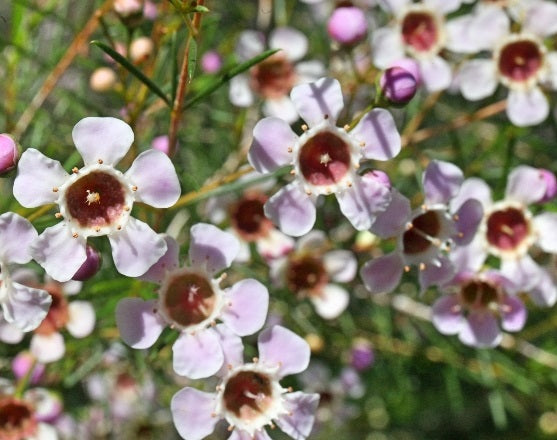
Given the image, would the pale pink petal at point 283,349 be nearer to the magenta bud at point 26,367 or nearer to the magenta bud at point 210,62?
the magenta bud at point 26,367

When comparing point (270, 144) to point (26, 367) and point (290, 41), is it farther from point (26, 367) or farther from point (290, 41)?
point (26, 367)

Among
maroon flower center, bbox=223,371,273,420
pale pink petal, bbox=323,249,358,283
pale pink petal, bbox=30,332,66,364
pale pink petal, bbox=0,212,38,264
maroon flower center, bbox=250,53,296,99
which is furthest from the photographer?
maroon flower center, bbox=250,53,296,99

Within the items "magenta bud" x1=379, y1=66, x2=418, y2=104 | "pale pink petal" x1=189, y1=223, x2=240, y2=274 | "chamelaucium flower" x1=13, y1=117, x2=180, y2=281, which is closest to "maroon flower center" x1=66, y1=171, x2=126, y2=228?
"chamelaucium flower" x1=13, y1=117, x2=180, y2=281

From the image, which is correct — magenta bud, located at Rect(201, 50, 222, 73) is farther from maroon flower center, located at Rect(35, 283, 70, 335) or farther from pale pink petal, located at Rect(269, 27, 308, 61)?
maroon flower center, located at Rect(35, 283, 70, 335)

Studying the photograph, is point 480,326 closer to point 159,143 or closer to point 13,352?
point 159,143

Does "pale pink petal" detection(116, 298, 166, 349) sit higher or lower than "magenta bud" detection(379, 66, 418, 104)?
lower

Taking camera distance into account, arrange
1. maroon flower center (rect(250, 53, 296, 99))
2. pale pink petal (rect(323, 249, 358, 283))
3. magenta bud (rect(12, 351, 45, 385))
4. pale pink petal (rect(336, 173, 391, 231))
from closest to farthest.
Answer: pale pink petal (rect(336, 173, 391, 231))
magenta bud (rect(12, 351, 45, 385))
pale pink petal (rect(323, 249, 358, 283))
maroon flower center (rect(250, 53, 296, 99))

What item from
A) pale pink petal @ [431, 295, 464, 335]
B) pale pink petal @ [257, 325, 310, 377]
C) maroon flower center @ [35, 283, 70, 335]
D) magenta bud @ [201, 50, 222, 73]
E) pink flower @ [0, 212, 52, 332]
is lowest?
pale pink petal @ [431, 295, 464, 335]
